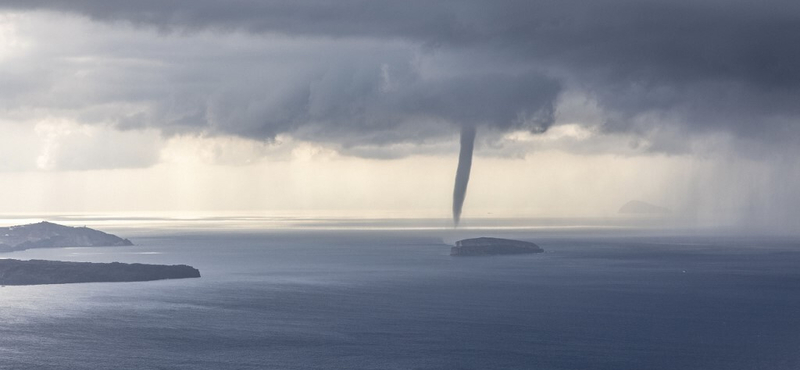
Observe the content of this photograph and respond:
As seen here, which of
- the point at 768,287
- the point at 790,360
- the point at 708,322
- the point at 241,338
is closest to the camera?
the point at 790,360

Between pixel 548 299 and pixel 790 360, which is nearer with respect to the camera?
pixel 790 360

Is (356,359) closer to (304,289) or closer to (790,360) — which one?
(790,360)

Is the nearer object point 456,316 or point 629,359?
point 629,359

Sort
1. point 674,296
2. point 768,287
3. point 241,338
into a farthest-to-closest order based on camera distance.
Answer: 1. point 768,287
2. point 674,296
3. point 241,338

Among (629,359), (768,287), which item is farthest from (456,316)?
(768,287)

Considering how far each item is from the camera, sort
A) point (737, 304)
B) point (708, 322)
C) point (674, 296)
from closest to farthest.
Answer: point (708, 322) → point (737, 304) → point (674, 296)

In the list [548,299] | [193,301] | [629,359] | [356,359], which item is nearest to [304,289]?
[193,301]

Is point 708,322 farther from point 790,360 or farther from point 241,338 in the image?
point 241,338

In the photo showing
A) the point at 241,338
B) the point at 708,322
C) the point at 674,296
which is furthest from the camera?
the point at 674,296
